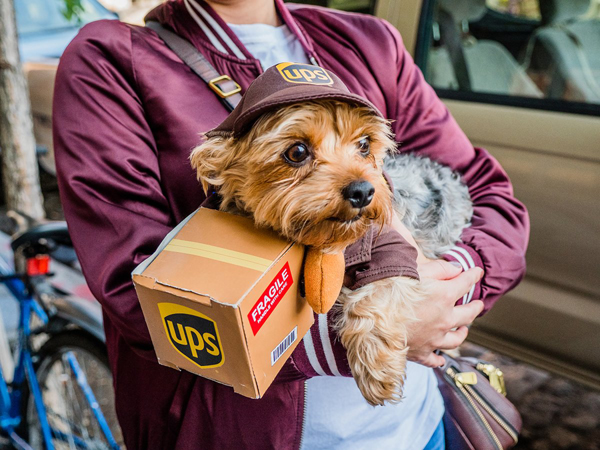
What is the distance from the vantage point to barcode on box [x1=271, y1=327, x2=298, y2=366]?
107 centimetres

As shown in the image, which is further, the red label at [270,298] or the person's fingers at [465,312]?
the person's fingers at [465,312]

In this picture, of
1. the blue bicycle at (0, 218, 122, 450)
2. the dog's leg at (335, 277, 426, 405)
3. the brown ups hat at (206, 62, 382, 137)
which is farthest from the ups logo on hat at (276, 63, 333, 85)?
the blue bicycle at (0, 218, 122, 450)

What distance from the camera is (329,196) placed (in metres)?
1.16

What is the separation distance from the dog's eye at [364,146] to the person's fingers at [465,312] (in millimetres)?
450

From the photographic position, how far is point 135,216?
48.9 inches

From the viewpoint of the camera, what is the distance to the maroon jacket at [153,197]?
1227 mm

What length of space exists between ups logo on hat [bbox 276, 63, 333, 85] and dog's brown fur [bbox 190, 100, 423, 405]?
0.22ft

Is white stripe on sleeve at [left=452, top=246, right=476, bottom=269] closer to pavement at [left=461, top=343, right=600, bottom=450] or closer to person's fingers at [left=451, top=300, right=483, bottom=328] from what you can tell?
person's fingers at [left=451, top=300, right=483, bottom=328]

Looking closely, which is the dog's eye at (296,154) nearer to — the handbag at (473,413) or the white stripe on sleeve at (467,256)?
the white stripe on sleeve at (467,256)

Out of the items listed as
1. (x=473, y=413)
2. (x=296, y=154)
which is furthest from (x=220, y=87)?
(x=473, y=413)

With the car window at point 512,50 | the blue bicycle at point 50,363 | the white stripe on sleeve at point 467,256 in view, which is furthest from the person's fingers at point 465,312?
the car window at point 512,50

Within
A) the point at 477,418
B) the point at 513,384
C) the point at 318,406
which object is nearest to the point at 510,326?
the point at 513,384

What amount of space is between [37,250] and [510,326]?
2.40 meters

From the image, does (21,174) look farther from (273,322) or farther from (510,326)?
(510,326)
